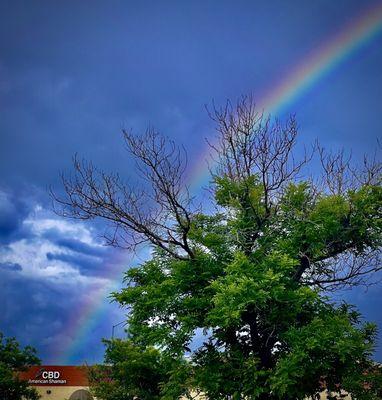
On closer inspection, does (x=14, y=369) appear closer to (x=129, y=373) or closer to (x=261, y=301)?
(x=129, y=373)

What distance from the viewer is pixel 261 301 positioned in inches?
688

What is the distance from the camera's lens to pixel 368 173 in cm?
2205

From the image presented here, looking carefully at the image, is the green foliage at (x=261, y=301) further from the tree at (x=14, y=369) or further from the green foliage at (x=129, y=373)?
the tree at (x=14, y=369)

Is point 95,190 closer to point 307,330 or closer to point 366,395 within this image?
point 307,330

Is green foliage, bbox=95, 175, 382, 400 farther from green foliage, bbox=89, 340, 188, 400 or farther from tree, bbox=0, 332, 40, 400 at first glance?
tree, bbox=0, 332, 40, 400

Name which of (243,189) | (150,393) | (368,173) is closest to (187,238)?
(243,189)

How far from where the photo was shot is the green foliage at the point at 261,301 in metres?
18.0

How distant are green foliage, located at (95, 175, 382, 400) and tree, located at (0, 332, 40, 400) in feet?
45.1

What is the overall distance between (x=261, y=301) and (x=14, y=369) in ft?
77.5

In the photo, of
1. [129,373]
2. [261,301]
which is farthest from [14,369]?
[261,301]

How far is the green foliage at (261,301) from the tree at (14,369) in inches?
541

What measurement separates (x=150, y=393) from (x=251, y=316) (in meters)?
10.1

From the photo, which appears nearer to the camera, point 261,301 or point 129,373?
point 261,301

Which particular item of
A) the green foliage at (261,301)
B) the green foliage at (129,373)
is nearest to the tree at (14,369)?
the green foliage at (129,373)
